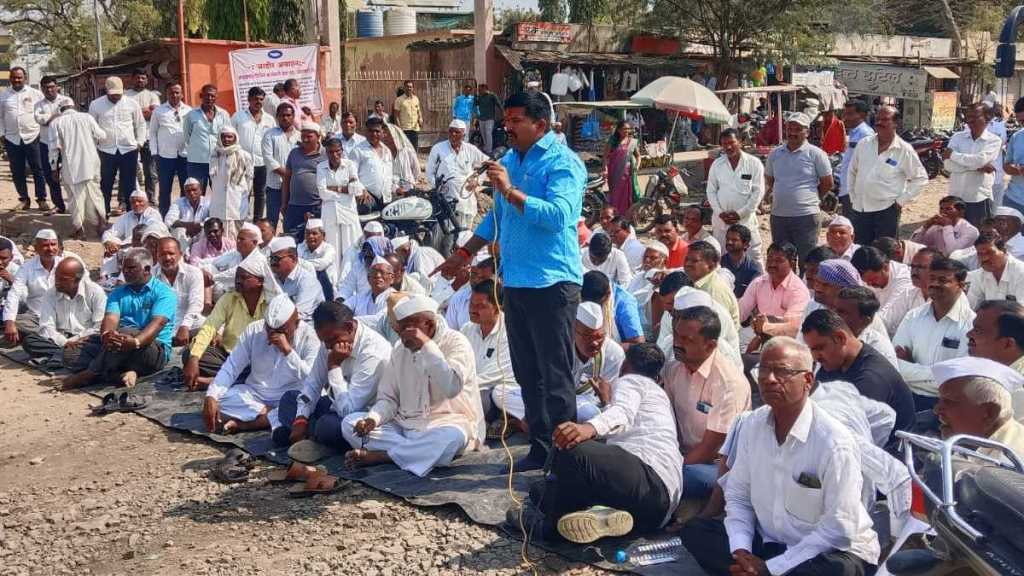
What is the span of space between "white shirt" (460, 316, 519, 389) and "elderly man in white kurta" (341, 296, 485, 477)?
527mm

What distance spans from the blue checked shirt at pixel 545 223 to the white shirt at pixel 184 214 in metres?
6.31

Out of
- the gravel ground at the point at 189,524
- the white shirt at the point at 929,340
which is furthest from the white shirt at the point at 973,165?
the gravel ground at the point at 189,524

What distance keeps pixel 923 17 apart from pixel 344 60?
1930 cm

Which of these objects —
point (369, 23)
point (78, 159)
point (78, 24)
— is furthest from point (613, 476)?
point (78, 24)

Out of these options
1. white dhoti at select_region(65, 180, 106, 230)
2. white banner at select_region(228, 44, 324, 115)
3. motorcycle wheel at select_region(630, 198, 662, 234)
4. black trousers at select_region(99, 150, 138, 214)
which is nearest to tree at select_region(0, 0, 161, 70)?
white banner at select_region(228, 44, 324, 115)

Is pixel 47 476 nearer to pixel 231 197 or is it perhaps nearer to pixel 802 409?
pixel 802 409

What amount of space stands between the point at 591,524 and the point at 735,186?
16.3 feet

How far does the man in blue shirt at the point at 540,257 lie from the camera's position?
444 cm

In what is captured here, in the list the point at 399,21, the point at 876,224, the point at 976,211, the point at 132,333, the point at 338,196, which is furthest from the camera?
the point at 399,21

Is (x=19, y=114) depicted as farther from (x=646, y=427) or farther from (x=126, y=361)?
(x=646, y=427)

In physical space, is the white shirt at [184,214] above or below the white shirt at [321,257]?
above

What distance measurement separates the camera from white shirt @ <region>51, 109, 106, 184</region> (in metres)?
11.4

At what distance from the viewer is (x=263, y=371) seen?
629 cm

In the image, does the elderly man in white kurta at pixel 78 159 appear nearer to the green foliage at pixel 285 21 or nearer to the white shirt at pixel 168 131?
the white shirt at pixel 168 131
